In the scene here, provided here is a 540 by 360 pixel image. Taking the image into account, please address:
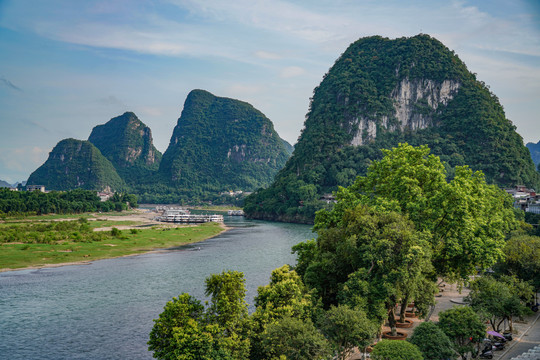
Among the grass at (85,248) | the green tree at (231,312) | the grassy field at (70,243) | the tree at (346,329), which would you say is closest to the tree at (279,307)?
the green tree at (231,312)

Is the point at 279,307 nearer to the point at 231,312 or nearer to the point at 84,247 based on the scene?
the point at 231,312

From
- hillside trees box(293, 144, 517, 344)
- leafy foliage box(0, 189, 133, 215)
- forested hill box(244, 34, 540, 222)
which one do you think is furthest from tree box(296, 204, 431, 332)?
leafy foliage box(0, 189, 133, 215)

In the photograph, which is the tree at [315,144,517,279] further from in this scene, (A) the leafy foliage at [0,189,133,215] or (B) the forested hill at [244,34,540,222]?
(A) the leafy foliage at [0,189,133,215]

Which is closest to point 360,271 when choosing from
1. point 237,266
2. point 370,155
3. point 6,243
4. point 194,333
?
point 194,333

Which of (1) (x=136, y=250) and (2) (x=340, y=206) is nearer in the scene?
(2) (x=340, y=206)

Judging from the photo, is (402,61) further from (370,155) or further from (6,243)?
(6,243)

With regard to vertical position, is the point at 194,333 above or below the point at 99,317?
above
